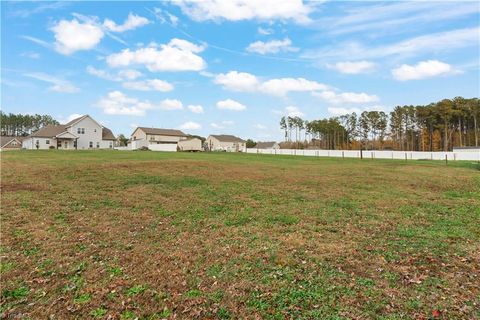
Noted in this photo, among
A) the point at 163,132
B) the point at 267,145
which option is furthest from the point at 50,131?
the point at 267,145

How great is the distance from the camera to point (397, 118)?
82.4 meters

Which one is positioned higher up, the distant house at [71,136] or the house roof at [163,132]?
the house roof at [163,132]

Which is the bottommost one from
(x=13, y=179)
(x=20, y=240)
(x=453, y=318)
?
(x=453, y=318)

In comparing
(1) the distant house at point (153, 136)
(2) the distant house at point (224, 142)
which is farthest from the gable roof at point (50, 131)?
(2) the distant house at point (224, 142)

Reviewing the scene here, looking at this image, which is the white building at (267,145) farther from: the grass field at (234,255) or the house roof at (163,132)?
the grass field at (234,255)

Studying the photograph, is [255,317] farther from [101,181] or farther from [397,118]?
[397,118]

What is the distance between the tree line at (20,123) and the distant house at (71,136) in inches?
2350

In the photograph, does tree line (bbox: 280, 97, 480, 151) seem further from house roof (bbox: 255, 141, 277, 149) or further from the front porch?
the front porch

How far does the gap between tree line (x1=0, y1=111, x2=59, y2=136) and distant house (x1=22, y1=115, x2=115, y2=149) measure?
59678mm

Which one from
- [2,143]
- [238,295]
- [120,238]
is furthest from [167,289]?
[2,143]

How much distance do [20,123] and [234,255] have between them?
137m

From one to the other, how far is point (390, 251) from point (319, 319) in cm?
343

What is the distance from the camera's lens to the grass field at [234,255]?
4660mm

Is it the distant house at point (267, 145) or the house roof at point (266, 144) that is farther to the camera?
the house roof at point (266, 144)
